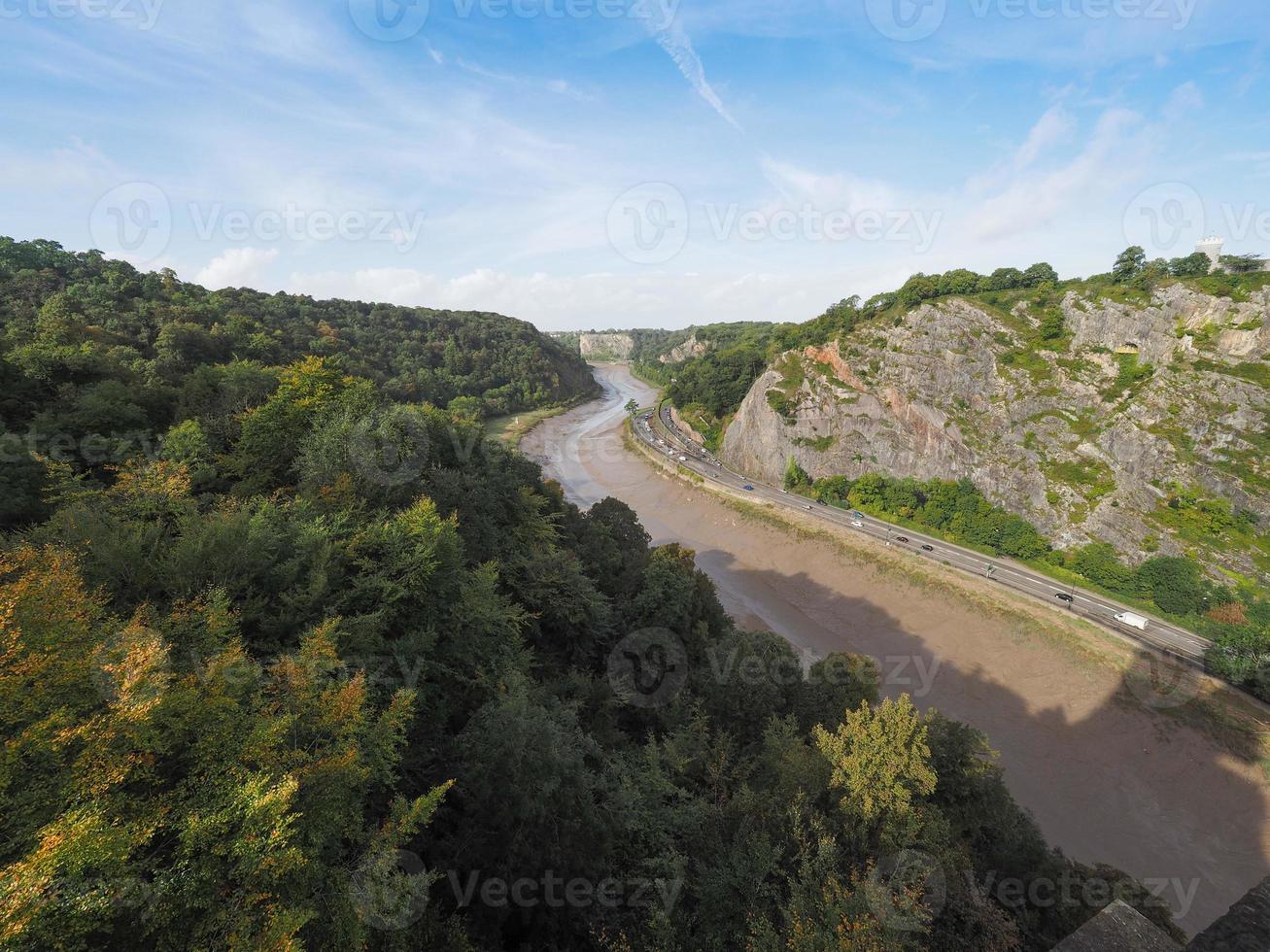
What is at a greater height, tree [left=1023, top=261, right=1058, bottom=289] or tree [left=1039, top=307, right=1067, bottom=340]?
tree [left=1023, top=261, right=1058, bottom=289]

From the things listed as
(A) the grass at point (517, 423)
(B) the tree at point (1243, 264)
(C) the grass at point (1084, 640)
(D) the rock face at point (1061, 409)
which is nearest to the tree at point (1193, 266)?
(B) the tree at point (1243, 264)

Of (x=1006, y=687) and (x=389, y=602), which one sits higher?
(x=389, y=602)

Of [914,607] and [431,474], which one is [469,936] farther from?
[914,607]

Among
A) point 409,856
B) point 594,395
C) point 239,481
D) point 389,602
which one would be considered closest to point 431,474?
point 239,481

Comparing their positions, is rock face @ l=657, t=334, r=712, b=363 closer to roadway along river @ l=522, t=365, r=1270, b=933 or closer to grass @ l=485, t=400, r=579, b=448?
grass @ l=485, t=400, r=579, b=448

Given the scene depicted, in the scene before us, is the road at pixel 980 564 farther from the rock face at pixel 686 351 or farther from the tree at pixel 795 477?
the rock face at pixel 686 351

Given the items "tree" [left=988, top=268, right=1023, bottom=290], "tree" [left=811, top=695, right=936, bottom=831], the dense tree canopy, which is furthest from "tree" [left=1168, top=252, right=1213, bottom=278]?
"tree" [left=811, top=695, right=936, bottom=831]

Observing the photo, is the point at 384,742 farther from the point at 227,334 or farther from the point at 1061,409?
the point at 1061,409
